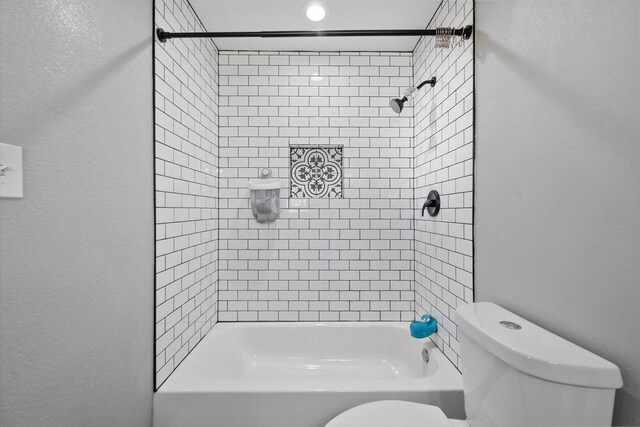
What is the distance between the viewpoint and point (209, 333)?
1.96 meters

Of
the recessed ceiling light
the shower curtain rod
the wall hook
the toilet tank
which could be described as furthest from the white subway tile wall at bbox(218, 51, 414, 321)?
the toilet tank

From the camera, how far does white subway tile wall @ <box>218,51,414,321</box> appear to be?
2146 mm

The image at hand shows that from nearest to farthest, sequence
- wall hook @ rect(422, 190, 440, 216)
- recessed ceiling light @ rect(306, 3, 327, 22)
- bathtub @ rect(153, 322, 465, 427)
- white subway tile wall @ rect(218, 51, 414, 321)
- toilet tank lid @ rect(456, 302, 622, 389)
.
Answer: toilet tank lid @ rect(456, 302, 622, 389), bathtub @ rect(153, 322, 465, 427), recessed ceiling light @ rect(306, 3, 327, 22), wall hook @ rect(422, 190, 440, 216), white subway tile wall @ rect(218, 51, 414, 321)

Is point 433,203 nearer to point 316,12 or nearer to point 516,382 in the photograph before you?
point 516,382

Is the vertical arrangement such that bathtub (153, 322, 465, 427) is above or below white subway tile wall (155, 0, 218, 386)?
below

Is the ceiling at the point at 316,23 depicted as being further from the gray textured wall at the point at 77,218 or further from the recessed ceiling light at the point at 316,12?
the gray textured wall at the point at 77,218

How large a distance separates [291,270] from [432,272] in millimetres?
971

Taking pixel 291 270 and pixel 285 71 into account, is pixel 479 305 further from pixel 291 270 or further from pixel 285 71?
pixel 285 71

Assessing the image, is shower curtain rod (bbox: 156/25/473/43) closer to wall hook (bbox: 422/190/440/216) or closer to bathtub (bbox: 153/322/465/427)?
wall hook (bbox: 422/190/440/216)

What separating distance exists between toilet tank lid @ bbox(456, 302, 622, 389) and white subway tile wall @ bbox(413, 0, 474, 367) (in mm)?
437

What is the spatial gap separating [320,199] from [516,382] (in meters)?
1.56

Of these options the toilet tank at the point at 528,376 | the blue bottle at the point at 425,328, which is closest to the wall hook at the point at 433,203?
the blue bottle at the point at 425,328

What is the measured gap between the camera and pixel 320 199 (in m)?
2.15

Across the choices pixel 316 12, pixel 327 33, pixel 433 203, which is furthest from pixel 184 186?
pixel 433 203
